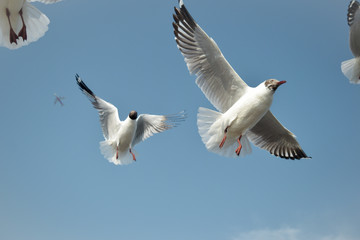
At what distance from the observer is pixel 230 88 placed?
4777mm

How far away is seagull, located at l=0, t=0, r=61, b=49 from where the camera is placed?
4.40 m

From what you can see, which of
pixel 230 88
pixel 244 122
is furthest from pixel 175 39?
pixel 244 122

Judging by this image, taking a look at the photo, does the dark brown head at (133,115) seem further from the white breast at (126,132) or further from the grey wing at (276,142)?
the grey wing at (276,142)

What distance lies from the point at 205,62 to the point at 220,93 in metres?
0.41

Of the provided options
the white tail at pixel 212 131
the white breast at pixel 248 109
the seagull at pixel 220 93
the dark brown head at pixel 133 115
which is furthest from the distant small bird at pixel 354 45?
the dark brown head at pixel 133 115

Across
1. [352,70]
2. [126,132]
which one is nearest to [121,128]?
[126,132]

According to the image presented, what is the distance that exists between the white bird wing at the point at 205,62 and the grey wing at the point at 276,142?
0.71 meters

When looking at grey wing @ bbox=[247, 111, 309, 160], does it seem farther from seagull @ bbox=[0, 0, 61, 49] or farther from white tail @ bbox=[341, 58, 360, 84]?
seagull @ bbox=[0, 0, 61, 49]

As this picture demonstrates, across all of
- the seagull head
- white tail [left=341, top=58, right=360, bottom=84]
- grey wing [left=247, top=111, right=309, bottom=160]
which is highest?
white tail [left=341, top=58, right=360, bottom=84]

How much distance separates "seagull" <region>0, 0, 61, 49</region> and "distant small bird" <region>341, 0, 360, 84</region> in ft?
12.9

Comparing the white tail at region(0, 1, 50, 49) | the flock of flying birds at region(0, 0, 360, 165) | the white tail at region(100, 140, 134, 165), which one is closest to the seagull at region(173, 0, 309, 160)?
the flock of flying birds at region(0, 0, 360, 165)

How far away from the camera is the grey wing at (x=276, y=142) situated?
209 inches

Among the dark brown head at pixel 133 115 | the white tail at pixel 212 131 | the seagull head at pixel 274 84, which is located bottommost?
the white tail at pixel 212 131

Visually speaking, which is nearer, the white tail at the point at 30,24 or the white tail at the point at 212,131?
the white tail at the point at 30,24
